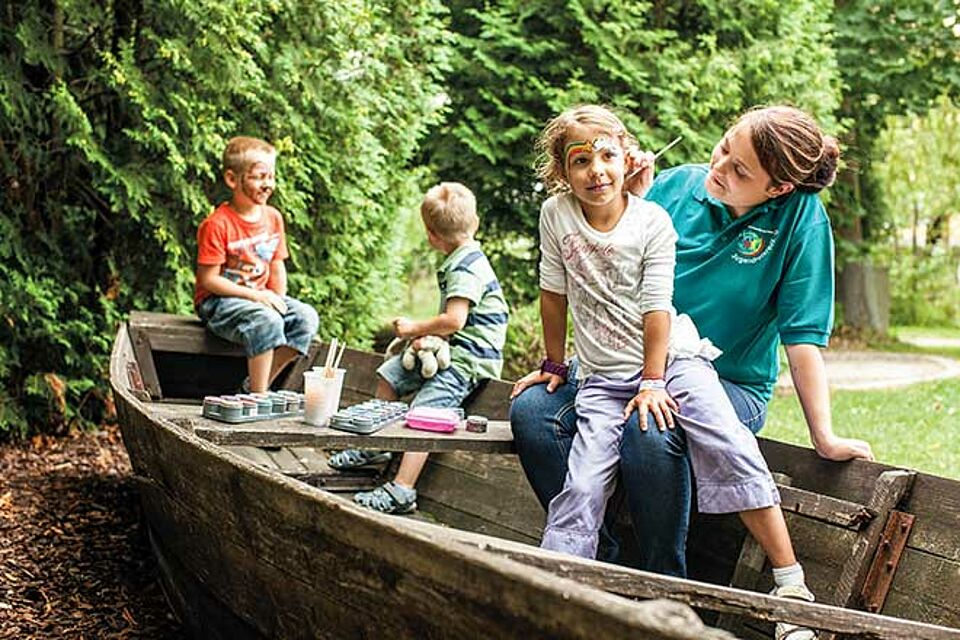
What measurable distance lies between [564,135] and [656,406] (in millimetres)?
863

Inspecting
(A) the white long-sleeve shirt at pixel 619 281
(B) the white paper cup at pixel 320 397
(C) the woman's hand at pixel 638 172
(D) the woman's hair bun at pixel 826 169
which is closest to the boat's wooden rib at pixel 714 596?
(A) the white long-sleeve shirt at pixel 619 281

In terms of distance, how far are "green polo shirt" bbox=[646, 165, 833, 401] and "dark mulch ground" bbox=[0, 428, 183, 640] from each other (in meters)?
2.24

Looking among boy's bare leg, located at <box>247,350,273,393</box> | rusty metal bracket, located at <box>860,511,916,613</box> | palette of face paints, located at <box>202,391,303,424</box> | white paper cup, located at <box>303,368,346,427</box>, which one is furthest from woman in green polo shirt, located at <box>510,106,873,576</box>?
boy's bare leg, located at <box>247,350,273,393</box>

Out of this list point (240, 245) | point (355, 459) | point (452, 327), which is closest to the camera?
point (452, 327)

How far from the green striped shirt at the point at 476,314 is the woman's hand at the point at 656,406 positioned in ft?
4.62

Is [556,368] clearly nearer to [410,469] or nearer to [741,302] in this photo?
[741,302]

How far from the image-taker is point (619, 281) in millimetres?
3785

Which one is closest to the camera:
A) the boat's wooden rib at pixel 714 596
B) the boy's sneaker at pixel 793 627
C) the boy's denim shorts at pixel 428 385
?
the boat's wooden rib at pixel 714 596

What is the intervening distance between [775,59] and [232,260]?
5.61 m

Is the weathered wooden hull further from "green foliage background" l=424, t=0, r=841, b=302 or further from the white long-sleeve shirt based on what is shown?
"green foliage background" l=424, t=0, r=841, b=302

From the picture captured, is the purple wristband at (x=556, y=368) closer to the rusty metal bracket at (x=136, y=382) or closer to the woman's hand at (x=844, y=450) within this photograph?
the woman's hand at (x=844, y=450)

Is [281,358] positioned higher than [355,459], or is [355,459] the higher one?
[281,358]

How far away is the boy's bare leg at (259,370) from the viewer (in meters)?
5.98

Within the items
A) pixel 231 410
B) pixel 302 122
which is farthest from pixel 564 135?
pixel 302 122
